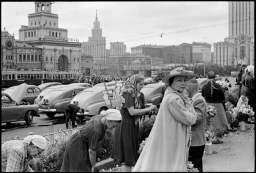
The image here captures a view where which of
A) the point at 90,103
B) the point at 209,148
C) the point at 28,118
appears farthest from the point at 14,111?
the point at 209,148

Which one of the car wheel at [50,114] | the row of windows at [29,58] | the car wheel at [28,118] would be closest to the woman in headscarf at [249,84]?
the car wheel at [28,118]

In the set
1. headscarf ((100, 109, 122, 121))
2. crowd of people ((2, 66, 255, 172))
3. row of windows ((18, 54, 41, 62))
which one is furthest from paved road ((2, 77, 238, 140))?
row of windows ((18, 54, 41, 62))

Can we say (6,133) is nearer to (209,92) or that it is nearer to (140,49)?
(209,92)

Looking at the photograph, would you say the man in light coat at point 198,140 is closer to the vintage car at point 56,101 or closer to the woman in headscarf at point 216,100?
the woman in headscarf at point 216,100

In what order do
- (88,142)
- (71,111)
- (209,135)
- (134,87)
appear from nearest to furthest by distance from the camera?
(88,142)
(134,87)
(209,135)
(71,111)

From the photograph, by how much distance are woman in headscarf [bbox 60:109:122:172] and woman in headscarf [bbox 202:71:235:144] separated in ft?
17.5

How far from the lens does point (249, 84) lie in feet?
36.8

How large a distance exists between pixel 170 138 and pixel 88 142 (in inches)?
47.0

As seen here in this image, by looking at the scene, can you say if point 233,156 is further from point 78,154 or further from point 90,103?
point 90,103

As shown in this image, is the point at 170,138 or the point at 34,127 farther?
the point at 34,127

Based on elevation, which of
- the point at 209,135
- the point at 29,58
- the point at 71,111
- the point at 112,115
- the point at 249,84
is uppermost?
the point at 29,58

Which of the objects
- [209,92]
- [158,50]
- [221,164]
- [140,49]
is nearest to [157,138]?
[221,164]

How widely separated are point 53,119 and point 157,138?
44.5 ft

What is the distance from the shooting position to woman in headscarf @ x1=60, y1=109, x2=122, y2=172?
4988 millimetres
